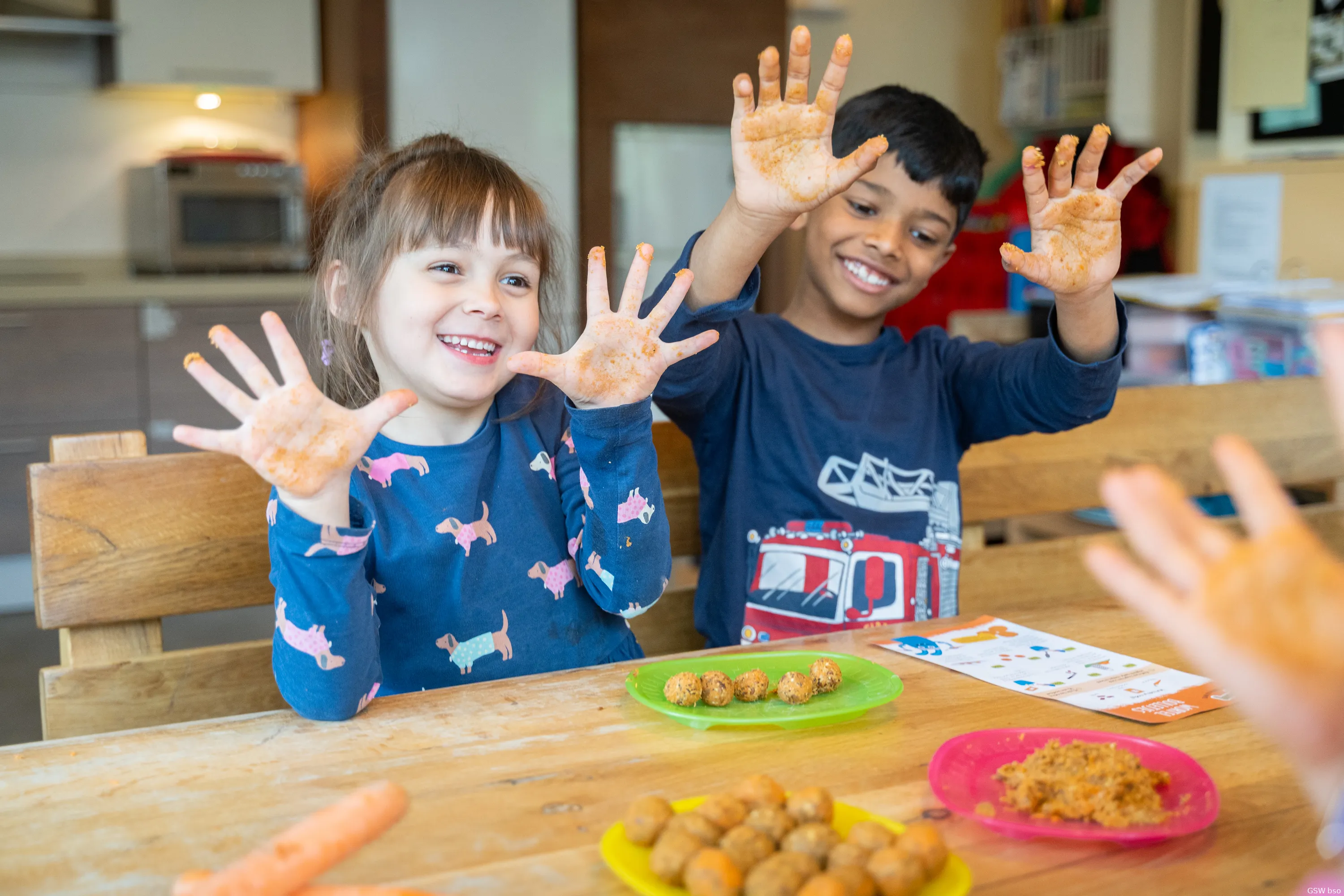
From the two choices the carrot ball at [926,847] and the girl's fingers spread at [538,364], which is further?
the girl's fingers spread at [538,364]

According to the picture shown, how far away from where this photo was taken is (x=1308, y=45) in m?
3.09

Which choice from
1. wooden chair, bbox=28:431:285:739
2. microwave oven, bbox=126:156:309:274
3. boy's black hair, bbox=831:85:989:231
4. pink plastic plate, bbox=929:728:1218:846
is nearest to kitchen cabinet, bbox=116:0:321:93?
microwave oven, bbox=126:156:309:274

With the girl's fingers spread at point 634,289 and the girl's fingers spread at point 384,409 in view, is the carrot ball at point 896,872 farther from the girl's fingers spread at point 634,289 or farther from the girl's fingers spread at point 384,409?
the girl's fingers spread at point 634,289

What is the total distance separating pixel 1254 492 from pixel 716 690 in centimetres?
49

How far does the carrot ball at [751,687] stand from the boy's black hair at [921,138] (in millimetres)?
795

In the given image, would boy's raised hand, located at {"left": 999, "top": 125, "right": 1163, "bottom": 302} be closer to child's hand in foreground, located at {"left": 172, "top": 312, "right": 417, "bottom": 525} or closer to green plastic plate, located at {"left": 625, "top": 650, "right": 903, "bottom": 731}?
green plastic plate, located at {"left": 625, "top": 650, "right": 903, "bottom": 731}

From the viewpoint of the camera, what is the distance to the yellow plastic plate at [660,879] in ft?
1.89

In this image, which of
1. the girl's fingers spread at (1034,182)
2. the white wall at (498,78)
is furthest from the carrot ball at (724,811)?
the white wall at (498,78)

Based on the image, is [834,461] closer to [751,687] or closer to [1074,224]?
[1074,224]

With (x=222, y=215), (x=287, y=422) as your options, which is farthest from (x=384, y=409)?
(x=222, y=215)

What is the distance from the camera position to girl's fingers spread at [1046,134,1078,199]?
3.85ft

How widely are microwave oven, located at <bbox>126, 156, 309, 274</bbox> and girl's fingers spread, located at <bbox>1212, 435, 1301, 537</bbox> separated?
3.50 m

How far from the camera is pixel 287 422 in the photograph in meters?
0.80

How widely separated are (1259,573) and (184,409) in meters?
3.48
